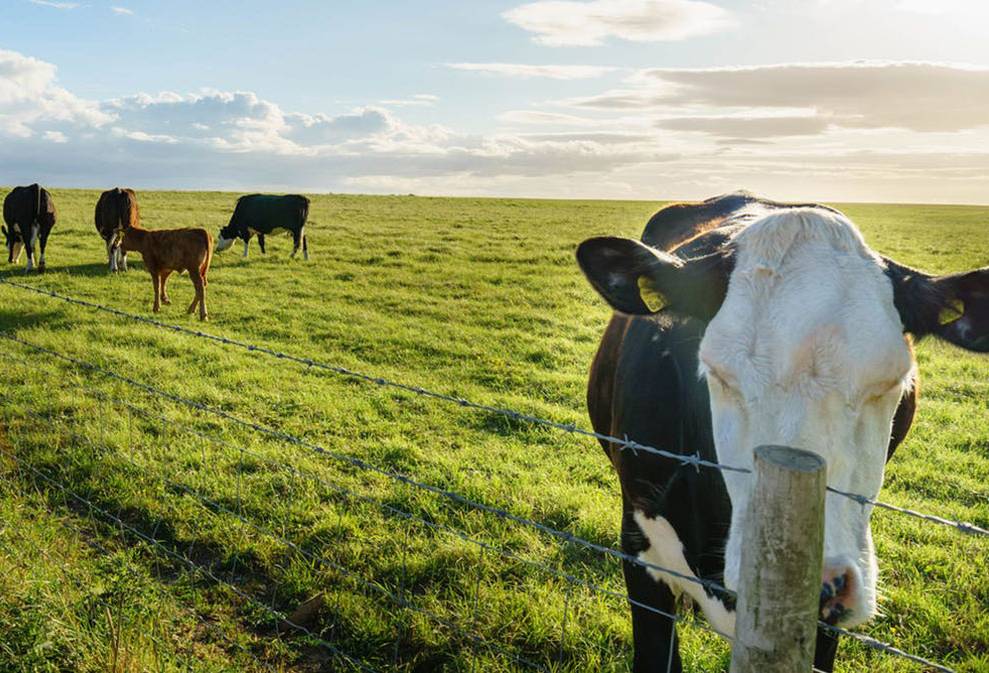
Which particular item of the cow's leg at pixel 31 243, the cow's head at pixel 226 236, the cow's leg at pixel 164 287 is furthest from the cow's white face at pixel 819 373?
the cow's head at pixel 226 236

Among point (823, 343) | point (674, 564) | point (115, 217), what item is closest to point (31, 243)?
point (115, 217)

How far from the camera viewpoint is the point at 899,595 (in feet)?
14.3

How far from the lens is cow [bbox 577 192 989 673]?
1993 millimetres

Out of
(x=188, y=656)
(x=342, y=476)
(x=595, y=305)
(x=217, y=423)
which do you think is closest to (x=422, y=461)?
(x=342, y=476)

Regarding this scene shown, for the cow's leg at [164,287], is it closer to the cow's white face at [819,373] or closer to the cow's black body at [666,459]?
the cow's black body at [666,459]

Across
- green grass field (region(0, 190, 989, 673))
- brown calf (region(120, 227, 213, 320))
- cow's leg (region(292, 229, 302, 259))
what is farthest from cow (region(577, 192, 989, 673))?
cow's leg (region(292, 229, 302, 259))

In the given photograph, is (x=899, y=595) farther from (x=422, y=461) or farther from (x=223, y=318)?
(x=223, y=318)

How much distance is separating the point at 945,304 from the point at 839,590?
0.95 meters

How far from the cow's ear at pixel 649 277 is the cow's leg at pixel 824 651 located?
4.12ft

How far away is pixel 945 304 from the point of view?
89.3 inches

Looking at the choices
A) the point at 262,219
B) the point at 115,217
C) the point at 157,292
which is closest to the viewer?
the point at 157,292

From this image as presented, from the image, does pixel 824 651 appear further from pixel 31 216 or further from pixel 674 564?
pixel 31 216

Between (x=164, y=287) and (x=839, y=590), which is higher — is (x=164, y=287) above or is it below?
above

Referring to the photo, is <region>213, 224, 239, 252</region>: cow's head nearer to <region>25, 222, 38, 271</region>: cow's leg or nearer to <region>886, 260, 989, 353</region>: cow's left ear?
<region>25, 222, 38, 271</region>: cow's leg
